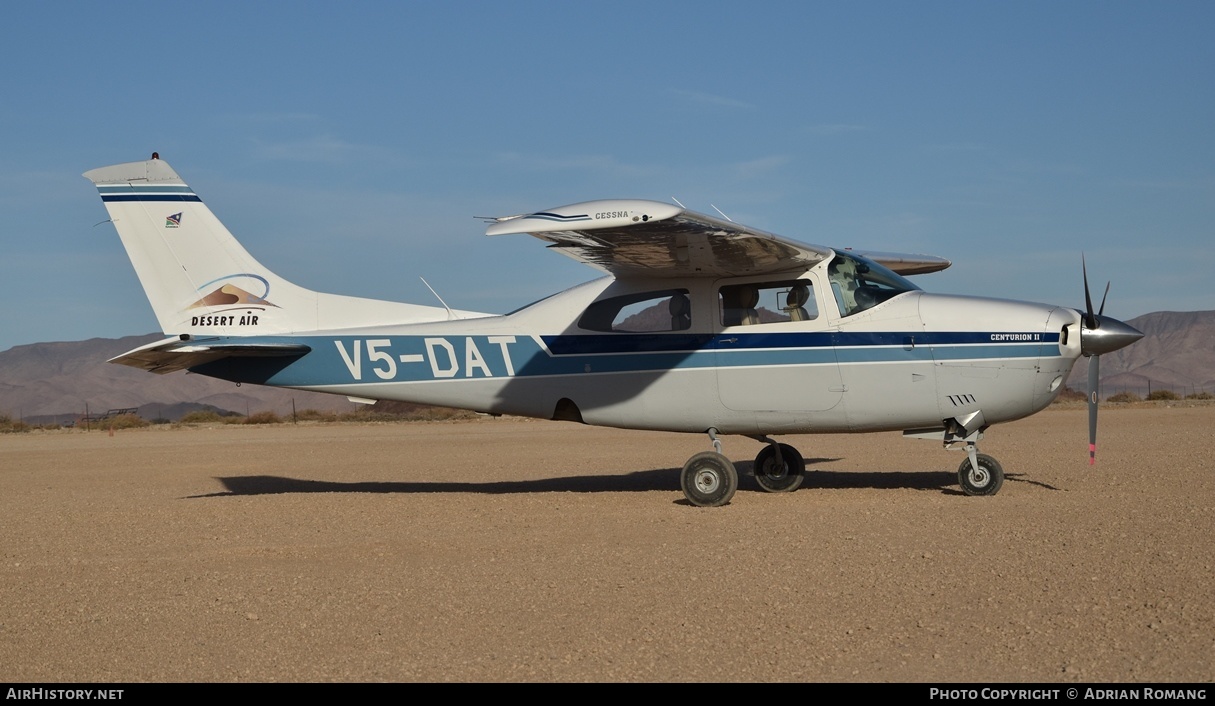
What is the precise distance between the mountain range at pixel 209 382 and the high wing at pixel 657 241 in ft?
331

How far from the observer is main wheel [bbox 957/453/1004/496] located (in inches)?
449

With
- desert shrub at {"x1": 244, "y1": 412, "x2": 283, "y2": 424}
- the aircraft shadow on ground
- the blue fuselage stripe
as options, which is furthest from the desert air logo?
desert shrub at {"x1": 244, "y1": 412, "x2": 283, "y2": 424}

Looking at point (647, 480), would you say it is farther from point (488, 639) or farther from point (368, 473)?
point (488, 639)

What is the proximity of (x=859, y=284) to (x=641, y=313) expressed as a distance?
2.37 meters

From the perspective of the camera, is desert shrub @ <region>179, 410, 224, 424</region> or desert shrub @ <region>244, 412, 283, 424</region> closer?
desert shrub @ <region>244, 412, 283, 424</region>

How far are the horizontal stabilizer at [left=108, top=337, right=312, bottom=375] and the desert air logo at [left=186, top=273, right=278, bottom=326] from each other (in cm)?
37

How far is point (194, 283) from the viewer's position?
533 inches

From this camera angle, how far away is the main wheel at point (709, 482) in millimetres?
11562

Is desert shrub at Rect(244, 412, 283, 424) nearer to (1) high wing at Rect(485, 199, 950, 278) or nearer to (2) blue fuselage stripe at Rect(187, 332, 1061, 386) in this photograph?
(2) blue fuselage stripe at Rect(187, 332, 1061, 386)

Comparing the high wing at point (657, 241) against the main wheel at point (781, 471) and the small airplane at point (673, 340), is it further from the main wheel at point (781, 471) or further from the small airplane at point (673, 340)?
the main wheel at point (781, 471)

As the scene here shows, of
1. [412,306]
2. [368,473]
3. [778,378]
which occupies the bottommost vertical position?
[368,473]

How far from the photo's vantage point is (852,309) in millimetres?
11844

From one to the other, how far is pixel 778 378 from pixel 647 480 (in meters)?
3.58
